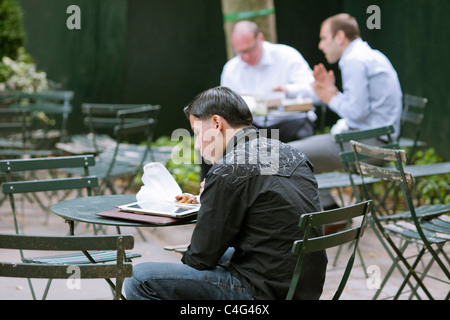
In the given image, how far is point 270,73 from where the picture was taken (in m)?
7.12

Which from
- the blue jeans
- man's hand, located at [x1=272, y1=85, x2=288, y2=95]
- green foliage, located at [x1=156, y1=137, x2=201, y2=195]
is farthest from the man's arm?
green foliage, located at [x1=156, y1=137, x2=201, y2=195]

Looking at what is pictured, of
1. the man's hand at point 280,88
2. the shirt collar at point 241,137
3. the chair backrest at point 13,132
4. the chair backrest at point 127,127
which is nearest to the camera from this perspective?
the shirt collar at point 241,137

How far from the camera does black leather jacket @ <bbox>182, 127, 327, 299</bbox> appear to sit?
294cm

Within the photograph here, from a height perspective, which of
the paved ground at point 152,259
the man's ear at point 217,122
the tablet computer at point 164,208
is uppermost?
the man's ear at point 217,122

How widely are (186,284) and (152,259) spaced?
268 centimetres

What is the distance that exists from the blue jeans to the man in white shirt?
11.7ft

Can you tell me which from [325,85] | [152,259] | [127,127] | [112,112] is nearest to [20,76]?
[112,112]

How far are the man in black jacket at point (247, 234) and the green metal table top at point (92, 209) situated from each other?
0.91 feet

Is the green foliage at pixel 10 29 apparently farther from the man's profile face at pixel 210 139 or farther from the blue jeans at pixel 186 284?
the blue jeans at pixel 186 284

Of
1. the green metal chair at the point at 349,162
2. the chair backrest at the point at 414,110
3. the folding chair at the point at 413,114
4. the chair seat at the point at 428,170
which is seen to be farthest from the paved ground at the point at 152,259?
the chair backrest at the point at 414,110

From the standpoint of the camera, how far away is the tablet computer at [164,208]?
3301mm

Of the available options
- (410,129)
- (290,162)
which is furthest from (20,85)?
(290,162)

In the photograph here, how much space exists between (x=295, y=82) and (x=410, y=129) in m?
2.48
